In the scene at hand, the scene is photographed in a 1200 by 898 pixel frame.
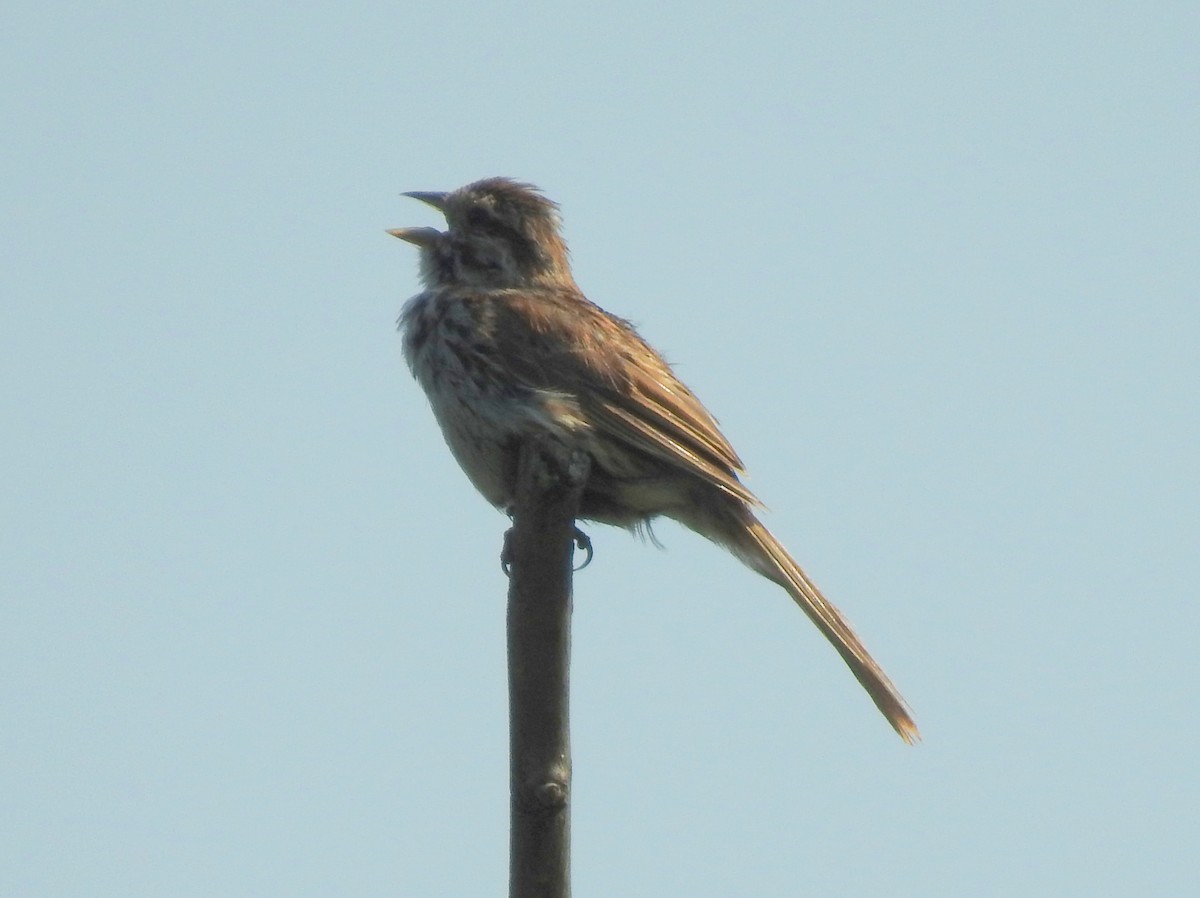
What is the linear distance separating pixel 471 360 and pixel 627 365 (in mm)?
619

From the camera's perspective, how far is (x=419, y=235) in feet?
25.4

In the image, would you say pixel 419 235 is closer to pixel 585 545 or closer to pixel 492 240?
pixel 492 240

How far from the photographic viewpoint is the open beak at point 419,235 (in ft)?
25.3

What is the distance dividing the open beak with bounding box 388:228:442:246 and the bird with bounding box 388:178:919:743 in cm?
48

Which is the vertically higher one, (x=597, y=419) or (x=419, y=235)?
(x=419, y=235)

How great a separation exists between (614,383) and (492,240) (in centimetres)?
134

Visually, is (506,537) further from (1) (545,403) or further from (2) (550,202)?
(2) (550,202)

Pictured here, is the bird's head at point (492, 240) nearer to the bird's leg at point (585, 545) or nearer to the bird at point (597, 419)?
the bird at point (597, 419)

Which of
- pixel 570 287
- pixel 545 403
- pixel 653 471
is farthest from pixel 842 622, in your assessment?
pixel 570 287

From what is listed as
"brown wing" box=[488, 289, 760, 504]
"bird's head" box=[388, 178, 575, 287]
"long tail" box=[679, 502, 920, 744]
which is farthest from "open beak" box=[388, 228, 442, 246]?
"long tail" box=[679, 502, 920, 744]

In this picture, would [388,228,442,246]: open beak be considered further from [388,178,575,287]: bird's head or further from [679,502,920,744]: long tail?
[679,502,920,744]: long tail

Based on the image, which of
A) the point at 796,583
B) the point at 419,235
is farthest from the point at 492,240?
the point at 796,583

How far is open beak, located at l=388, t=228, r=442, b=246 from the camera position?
25.3 feet

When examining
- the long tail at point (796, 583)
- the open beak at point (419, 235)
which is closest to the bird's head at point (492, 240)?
the open beak at point (419, 235)
